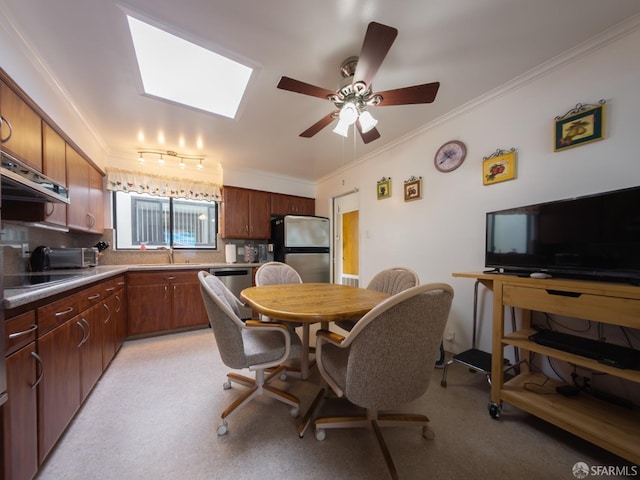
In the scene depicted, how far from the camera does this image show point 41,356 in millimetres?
1109

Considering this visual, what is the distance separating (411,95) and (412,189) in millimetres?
1311

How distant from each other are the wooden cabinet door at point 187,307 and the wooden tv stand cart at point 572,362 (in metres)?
3.19

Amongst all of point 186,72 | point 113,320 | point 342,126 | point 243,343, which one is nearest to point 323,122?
point 342,126

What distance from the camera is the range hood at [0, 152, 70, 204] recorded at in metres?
1.08

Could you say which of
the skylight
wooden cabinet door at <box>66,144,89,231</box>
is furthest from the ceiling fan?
wooden cabinet door at <box>66,144,89,231</box>

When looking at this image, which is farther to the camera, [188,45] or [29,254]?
[29,254]

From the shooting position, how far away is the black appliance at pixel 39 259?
6.28 feet

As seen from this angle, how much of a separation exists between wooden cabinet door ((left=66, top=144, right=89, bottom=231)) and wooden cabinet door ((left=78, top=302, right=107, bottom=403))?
0.92m

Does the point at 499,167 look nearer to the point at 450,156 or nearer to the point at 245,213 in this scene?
the point at 450,156

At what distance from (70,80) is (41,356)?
2.04 meters

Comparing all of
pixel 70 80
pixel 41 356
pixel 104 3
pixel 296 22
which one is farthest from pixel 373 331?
pixel 70 80

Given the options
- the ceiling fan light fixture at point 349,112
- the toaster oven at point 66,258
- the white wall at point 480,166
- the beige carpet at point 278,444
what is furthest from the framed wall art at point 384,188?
the toaster oven at point 66,258

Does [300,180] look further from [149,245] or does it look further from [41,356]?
[41,356]

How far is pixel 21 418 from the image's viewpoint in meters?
0.96
